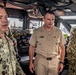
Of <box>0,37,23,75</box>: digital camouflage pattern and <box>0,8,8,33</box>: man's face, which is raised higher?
<box>0,8,8,33</box>: man's face

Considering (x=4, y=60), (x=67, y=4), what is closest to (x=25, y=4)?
(x=67, y=4)

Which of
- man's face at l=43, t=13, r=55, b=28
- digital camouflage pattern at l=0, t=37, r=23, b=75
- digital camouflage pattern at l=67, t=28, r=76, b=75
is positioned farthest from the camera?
digital camouflage pattern at l=67, t=28, r=76, b=75

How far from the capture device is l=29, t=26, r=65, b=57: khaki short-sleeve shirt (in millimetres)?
3379

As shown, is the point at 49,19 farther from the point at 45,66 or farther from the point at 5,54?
the point at 5,54

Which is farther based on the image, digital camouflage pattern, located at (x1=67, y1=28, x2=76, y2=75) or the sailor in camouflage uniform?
digital camouflage pattern, located at (x1=67, y1=28, x2=76, y2=75)

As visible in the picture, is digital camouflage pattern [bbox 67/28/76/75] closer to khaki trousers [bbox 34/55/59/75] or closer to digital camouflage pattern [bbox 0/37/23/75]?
khaki trousers [bbox 34/55/59/75]

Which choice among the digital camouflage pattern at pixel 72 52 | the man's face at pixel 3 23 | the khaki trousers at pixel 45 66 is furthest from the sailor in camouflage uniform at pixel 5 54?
the digital camouflage pattern at pixel 72 52

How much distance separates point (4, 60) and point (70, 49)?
1.91 m

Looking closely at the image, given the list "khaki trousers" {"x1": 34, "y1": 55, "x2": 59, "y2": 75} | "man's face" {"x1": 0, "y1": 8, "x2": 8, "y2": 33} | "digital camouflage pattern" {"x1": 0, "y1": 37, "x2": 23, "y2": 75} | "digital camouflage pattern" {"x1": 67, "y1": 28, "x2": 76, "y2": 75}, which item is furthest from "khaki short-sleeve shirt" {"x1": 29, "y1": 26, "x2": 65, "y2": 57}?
"man's face" {"x1": 0, "y1": 8, "x2": 8, "y2": 33}

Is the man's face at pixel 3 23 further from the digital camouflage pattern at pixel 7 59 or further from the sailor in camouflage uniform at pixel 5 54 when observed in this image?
the digital camouflage pattern at pixel 7 59

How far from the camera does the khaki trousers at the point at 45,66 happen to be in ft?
11.1

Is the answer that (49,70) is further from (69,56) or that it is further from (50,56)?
(69,56)

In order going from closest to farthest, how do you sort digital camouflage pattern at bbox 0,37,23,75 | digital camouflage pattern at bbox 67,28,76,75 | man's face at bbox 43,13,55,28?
digital camouflage pattern at bbox 0,37,23,75
man's face at bbox 43,13,55,28
digital camouflage pattern at bbox 67,28,76,75

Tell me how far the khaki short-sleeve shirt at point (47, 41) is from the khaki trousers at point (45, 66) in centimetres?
11
